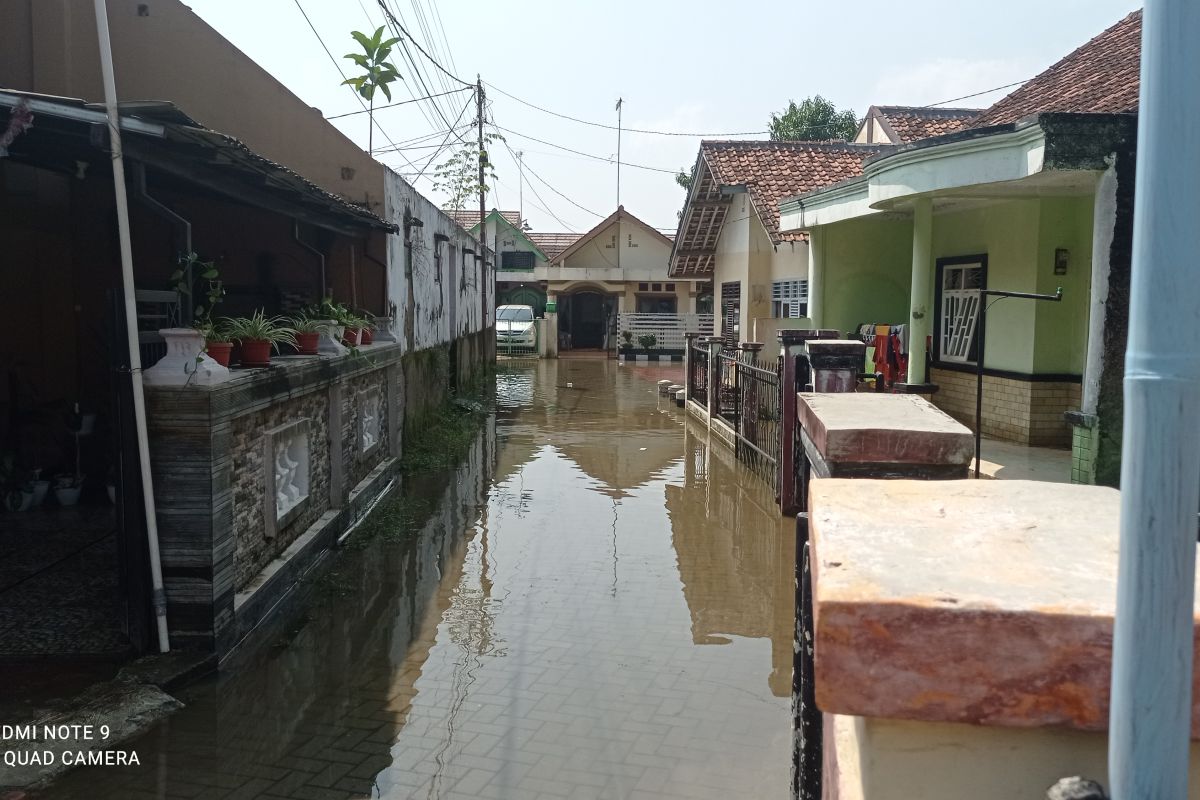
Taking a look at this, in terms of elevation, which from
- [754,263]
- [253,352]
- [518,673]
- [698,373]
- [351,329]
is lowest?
[518,673]

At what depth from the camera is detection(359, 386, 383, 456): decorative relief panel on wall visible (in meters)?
9.88

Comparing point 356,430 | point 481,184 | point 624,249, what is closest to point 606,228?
point 624,249

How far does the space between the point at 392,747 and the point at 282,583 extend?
7.83 ft

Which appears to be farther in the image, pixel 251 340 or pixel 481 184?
pixel 481 184

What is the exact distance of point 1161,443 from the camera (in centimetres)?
135

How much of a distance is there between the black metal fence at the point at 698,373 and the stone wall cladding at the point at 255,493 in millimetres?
9796

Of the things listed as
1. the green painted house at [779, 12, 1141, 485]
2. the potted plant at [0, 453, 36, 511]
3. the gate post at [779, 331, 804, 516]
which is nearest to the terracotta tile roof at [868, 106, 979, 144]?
the green painted house at [779, 12, 1141, 485]

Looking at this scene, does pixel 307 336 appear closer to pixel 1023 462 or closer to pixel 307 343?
pixel 307 343

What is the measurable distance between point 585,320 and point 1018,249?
28.4 metres

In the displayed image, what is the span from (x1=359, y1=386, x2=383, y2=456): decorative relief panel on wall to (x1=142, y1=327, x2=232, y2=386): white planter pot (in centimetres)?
437

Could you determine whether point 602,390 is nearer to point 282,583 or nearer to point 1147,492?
point 282,583

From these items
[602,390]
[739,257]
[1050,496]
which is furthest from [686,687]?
[602,390]

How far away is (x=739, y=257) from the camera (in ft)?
66.7

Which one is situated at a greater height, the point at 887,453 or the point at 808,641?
the point at 887,453
